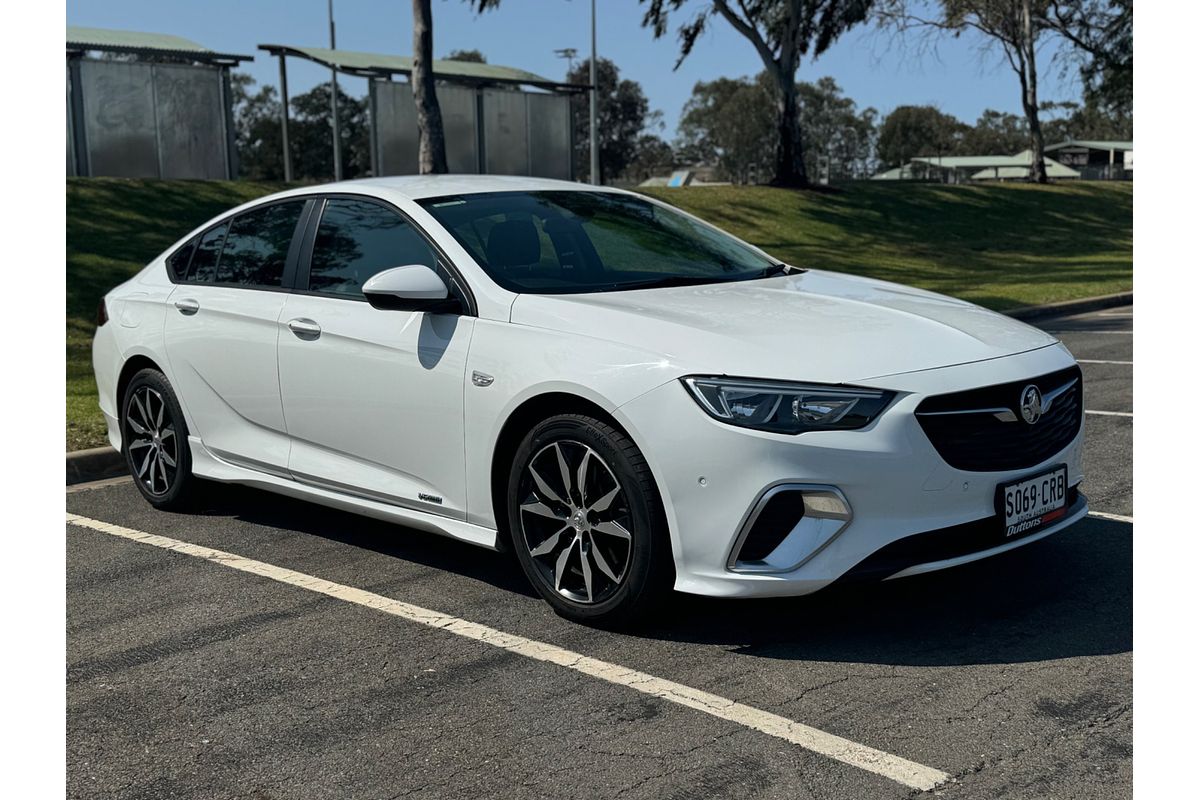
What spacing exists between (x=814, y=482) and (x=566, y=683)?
40.0 inches

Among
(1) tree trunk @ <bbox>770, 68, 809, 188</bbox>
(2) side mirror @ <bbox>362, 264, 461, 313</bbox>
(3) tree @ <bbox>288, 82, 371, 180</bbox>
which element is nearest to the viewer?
(2) side mirror @ <bbox>362, 264, 461, 313</bbox>

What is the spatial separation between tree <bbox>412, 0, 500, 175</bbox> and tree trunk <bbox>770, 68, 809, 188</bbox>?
48.1ft

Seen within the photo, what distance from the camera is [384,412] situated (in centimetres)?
505

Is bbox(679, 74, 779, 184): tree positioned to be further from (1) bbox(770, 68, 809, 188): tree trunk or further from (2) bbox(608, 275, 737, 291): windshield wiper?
(2) bbox(608, 275, 737, 291): windshield wiper

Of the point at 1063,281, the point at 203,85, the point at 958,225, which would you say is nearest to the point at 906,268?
the point at 1063,281

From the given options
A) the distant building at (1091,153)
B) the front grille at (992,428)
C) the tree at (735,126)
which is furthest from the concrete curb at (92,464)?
the distant building at (1091,153)

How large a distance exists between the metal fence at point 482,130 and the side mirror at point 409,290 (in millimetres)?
23118

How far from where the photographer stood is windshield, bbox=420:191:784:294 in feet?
16.7

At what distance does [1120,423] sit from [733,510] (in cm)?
484

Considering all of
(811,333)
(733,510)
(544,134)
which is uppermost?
(544,134)

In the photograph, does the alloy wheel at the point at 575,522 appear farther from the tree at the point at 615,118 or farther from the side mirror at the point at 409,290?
the tree at the point at 615,118

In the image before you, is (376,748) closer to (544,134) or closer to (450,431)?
(450,431)

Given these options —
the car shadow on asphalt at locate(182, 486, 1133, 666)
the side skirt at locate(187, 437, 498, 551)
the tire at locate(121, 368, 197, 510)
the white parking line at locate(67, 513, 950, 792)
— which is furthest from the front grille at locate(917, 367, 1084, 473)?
the tire at locate(121, 368, 197, 510)

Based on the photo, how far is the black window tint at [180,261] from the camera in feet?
21.2
